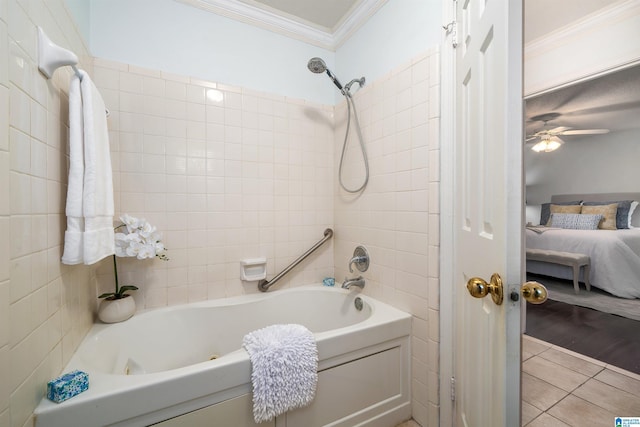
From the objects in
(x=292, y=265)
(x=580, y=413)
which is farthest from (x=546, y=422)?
(x=292, y=265)

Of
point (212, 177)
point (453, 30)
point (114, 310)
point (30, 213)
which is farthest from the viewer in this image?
point (212, 177)

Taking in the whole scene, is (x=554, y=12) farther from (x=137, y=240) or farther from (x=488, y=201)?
(x=137, y=240)

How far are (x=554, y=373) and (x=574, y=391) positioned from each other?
0.17 meters

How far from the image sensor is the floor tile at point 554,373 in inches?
62.1

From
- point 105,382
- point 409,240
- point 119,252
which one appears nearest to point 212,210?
point 119,252

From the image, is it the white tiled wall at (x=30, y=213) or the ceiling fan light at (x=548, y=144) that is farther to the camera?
the ceiling fan light at (x=548, y=144)

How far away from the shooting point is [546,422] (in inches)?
52.2

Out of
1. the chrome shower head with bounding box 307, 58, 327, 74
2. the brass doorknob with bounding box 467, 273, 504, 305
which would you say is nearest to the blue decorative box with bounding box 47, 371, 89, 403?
the brass doorknob with bounding box 467, 273, 504, 305

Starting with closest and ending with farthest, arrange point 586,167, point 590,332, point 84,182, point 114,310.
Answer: point 84,182
point 114,310
point 590,332
point 586,167

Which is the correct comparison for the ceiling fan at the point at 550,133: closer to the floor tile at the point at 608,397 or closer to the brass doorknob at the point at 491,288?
the floor tile at the point at 608,397

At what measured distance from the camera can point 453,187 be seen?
47.7 inches

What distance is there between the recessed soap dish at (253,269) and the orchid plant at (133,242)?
52 cm

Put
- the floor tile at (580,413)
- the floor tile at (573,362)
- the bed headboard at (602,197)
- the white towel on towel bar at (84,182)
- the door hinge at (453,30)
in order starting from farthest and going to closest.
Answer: the bed headboard at (602,197), the floor tile at (573,362), the floor tile at (580,413), the door hinge at (453,30), the white towel on towel bar at (84,182)

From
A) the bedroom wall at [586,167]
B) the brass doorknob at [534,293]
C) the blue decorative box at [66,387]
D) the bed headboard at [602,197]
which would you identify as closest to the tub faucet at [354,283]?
the brass doorknob at [534,293]
